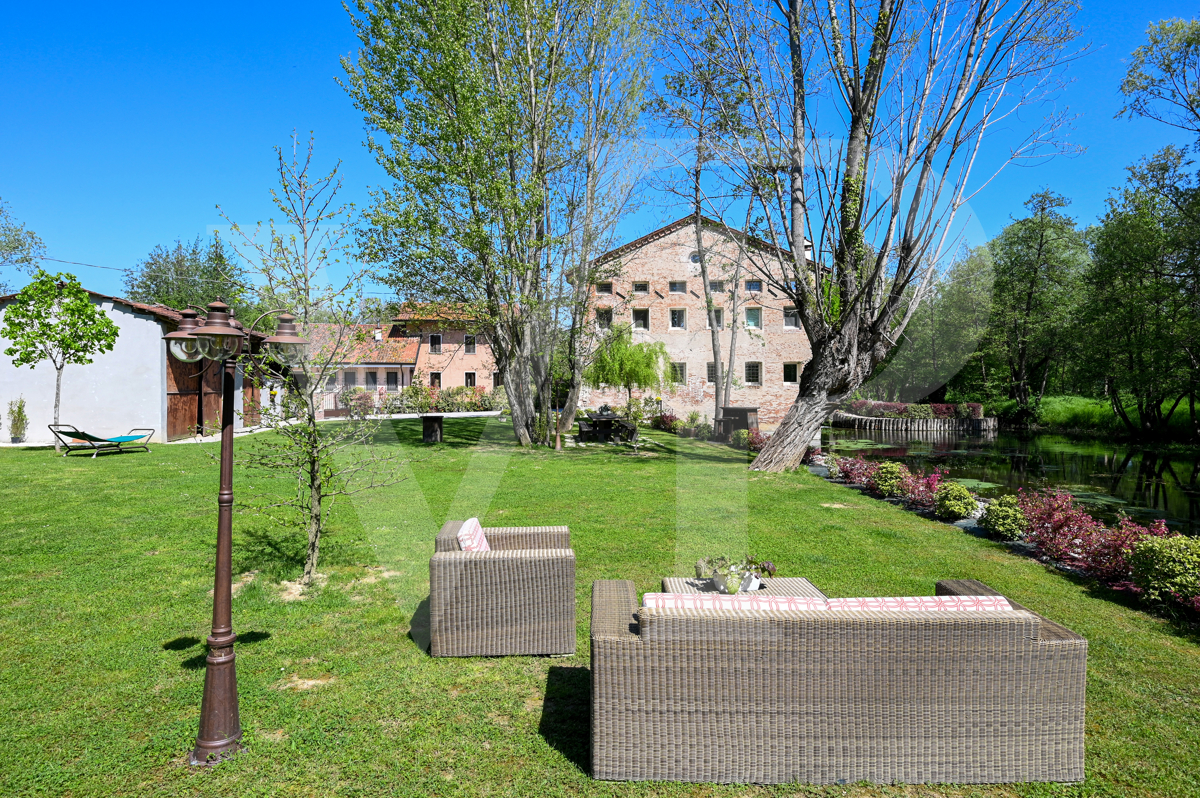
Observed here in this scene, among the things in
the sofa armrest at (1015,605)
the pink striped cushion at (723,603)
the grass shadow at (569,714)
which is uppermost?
the pink striped cushion at (723,603)

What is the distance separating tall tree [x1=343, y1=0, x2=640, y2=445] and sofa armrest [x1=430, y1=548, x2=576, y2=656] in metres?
13.3

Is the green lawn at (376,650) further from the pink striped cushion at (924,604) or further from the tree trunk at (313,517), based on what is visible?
the pink striped cushion at (924,604)

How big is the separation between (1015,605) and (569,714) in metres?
2.37

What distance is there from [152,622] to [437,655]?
7.90 ft

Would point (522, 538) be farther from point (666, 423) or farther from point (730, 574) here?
point (666, 423)

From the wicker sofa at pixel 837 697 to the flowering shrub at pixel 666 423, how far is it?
22416 millimetres

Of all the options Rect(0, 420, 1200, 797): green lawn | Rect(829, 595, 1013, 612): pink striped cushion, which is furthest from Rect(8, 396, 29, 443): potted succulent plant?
Rect(829, 595, 1013, 612): pink striped cushion

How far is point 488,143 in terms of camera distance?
16.9m

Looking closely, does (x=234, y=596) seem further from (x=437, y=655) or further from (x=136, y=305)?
(x=136, y=305)

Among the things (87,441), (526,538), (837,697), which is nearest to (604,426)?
(87,441)

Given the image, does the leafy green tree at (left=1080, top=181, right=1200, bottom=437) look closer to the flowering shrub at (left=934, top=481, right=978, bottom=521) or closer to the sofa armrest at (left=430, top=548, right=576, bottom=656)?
the flowering shrub at (left=934, top=481, right=978, bottom=521)

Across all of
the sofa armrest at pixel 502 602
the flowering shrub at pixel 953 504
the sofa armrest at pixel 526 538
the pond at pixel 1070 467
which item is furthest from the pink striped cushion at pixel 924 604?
the pond at pixel 1070 467

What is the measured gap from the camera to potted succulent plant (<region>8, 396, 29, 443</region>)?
704 inches

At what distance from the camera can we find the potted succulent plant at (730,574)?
4.12 meters
